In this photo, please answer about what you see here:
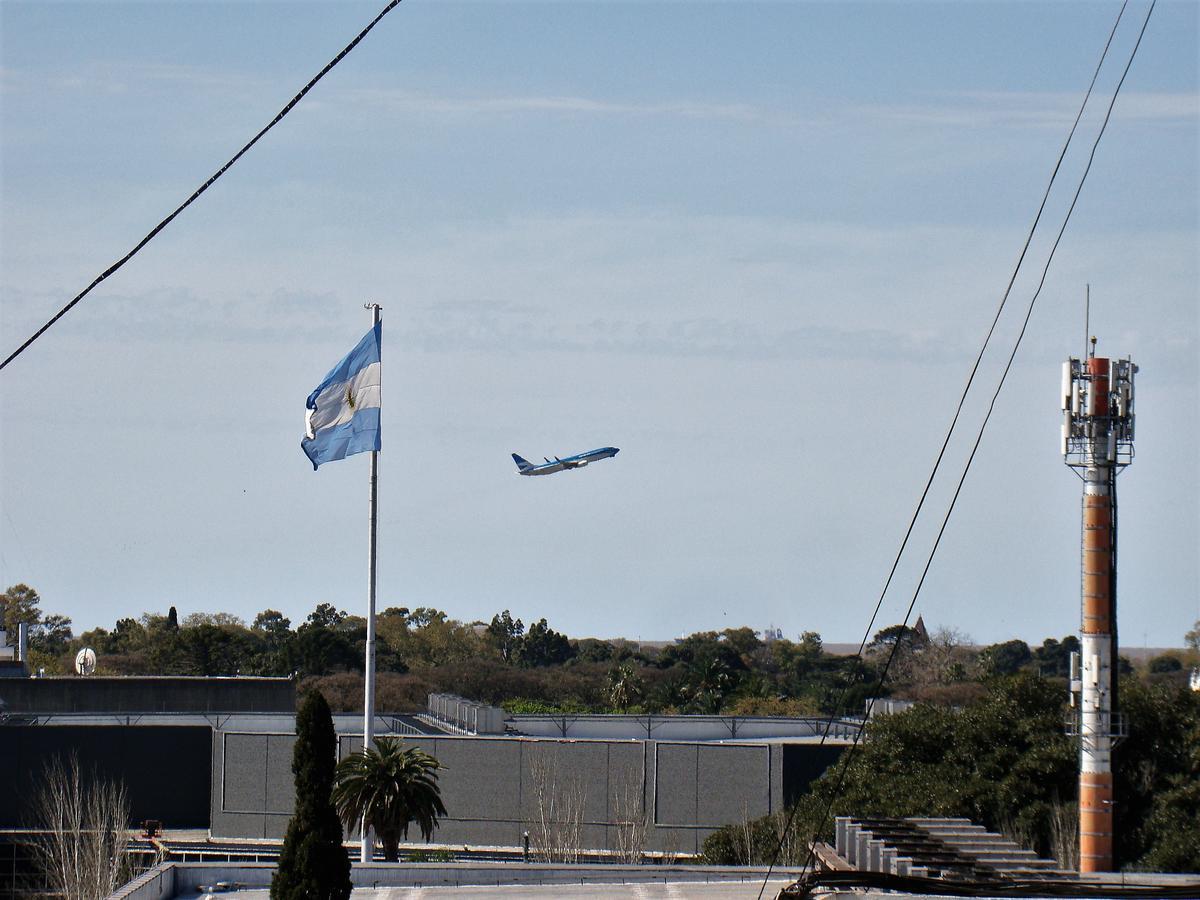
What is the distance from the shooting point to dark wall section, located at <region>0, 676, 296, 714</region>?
6975cm

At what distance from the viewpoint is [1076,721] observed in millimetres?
54156

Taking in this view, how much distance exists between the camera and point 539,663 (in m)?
158

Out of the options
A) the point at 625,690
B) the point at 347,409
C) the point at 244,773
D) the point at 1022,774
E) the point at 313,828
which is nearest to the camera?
the point at 313,828

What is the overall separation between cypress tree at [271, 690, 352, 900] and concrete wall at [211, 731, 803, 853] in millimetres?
25152

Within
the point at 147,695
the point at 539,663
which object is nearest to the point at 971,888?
the point at 147,695

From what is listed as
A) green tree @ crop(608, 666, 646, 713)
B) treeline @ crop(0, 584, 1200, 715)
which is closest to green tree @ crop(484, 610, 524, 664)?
treeline @ crop(0, 584, 1200, 715)

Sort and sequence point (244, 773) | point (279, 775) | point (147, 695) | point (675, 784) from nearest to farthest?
point (675, 784)
point (279, 775)
point (244, 773)
point (147, 695)

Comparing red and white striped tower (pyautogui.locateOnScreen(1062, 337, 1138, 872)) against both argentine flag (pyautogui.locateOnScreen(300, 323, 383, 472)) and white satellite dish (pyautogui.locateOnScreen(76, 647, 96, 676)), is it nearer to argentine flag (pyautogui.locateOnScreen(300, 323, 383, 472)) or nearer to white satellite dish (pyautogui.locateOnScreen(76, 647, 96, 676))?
argentine flag (pyautogui.locateOnScreen(300, 323, 383, 472))

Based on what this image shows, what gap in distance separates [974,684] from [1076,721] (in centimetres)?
5560

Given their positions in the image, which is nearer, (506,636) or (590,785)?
(590,785)

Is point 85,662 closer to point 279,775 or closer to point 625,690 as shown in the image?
point 279,775

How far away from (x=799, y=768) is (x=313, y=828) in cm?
2808

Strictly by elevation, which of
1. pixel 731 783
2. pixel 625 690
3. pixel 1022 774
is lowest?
pixel 731 783

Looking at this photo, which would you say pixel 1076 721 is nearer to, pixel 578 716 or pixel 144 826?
pixel 578 716
